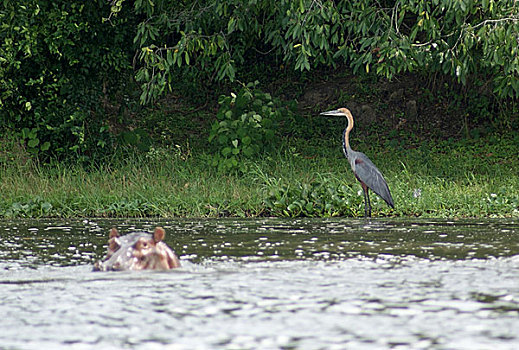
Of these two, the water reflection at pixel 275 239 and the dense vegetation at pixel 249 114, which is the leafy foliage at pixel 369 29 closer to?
the dense vegetation at pixel 249 114

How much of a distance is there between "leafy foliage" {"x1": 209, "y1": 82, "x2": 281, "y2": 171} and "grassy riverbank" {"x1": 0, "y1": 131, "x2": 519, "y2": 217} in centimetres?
27

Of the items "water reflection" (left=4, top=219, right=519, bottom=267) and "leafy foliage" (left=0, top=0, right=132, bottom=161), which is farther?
"leafy foliage" (left=0, top=0, right=132, bottom=161)

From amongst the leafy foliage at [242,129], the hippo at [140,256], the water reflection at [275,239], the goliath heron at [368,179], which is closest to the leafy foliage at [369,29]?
the leafy foliage at [242,129]

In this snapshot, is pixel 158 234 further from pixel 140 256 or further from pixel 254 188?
pixel 254 188

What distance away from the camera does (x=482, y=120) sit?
18797 mm

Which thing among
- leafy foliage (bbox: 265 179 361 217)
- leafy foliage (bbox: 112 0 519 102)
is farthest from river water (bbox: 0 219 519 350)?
leafy foliage (bbox: 112 0 519 102)

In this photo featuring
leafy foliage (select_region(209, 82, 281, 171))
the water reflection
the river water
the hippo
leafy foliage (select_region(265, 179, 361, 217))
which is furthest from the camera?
leafy foliage (select_region(209, 82, 281, 171))

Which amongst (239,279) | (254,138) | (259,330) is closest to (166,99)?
(254,138)

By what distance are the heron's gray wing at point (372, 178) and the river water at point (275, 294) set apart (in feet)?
6.43

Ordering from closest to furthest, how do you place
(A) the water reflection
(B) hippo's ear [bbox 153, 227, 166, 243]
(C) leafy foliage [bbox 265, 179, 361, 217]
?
(B) hippo's ear [bbox 153, 227, 166, 243]
(A) the water reflection
(C) leafy foliage [bbox 265, 179, 361, 217]

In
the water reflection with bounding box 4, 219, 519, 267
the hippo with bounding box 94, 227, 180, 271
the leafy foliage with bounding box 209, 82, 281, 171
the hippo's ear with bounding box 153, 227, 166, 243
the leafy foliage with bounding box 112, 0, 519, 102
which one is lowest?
the water reflection with bounding box 4, 219, 519, 267

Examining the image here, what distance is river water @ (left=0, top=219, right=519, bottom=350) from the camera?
477 cm

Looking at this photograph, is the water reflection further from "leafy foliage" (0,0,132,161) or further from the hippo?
"leafy foliage" (0,0,132,161)

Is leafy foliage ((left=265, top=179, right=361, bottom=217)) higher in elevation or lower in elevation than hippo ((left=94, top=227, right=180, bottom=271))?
lower
